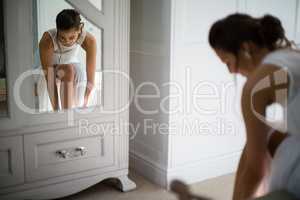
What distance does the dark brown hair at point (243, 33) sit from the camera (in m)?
1.32

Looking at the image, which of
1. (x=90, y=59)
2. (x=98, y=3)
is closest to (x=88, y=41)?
(x=90, y=59)

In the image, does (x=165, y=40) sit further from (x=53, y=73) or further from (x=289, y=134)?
(x=289, y=134)

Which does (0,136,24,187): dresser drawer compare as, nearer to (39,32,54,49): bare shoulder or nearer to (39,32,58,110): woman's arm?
(39,32,58,110): woman's arm

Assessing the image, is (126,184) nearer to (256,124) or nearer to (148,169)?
(148,169)

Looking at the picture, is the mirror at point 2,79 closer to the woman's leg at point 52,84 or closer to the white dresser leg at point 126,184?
the woman's leg at point 52,84

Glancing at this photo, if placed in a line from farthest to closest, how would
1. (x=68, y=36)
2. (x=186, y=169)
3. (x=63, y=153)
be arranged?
1. (x=186, y=169)
2. (x=63, y=153)
3. (x=68, y=36)

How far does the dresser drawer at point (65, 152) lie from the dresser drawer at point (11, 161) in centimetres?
3

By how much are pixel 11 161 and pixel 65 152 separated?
0.28 meters

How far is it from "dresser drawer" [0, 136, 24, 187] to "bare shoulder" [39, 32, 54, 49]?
0.45 m

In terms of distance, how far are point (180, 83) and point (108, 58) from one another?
46 centimetres

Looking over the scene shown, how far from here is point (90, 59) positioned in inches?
86.0

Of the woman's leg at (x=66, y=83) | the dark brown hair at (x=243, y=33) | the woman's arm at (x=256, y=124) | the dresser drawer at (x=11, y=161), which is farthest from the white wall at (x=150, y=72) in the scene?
the woman's arm at (x=256, y=124)

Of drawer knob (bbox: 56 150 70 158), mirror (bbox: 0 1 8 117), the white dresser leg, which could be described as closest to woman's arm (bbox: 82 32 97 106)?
drawer knob (bbox: 56 150 70 158)

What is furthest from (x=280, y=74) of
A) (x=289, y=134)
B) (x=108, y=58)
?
(x=108, y=58)
